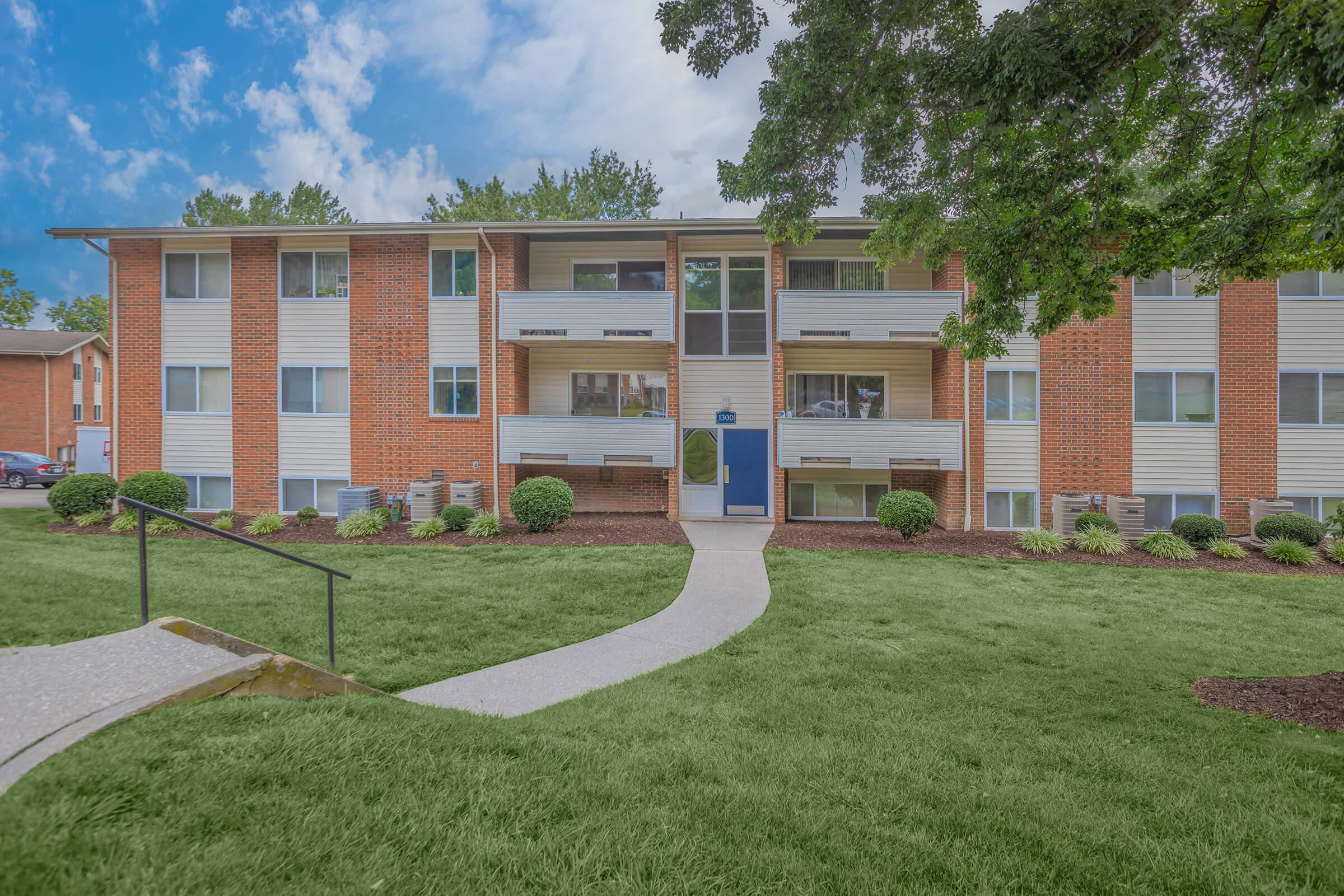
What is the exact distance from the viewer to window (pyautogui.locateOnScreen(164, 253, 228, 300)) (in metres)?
14.7

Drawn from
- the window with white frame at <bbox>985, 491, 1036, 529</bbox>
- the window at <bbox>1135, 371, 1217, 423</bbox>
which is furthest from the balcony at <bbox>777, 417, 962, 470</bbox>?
the window at <bbox>1135, 371, 1217, 423</bbox>

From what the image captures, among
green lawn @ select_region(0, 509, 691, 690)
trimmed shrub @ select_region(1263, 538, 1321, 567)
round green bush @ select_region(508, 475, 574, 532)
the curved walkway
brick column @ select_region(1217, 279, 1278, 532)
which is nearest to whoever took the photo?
the curved walkway

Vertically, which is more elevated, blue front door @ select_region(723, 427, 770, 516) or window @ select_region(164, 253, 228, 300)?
window @ select_region(164, 253, 228, 300)

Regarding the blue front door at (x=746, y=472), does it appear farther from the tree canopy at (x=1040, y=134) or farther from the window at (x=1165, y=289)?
the window at (x=1165, y=289)

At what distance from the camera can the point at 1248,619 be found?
24.8 ft

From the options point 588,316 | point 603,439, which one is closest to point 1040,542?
point 603,439

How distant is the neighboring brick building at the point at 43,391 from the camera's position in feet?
95.8

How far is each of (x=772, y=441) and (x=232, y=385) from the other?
43.4 feet

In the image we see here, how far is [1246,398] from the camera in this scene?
13242 millimetres

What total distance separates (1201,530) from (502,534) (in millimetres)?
14170

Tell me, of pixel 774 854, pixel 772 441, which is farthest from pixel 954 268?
pixel 774 854

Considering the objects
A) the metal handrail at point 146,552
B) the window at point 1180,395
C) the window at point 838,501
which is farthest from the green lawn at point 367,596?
the window at point 1180,395

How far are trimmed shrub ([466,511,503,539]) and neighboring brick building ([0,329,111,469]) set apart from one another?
92.4 feet

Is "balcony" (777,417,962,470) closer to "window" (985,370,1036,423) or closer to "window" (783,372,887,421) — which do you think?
"window" (985,370,1036,423)
